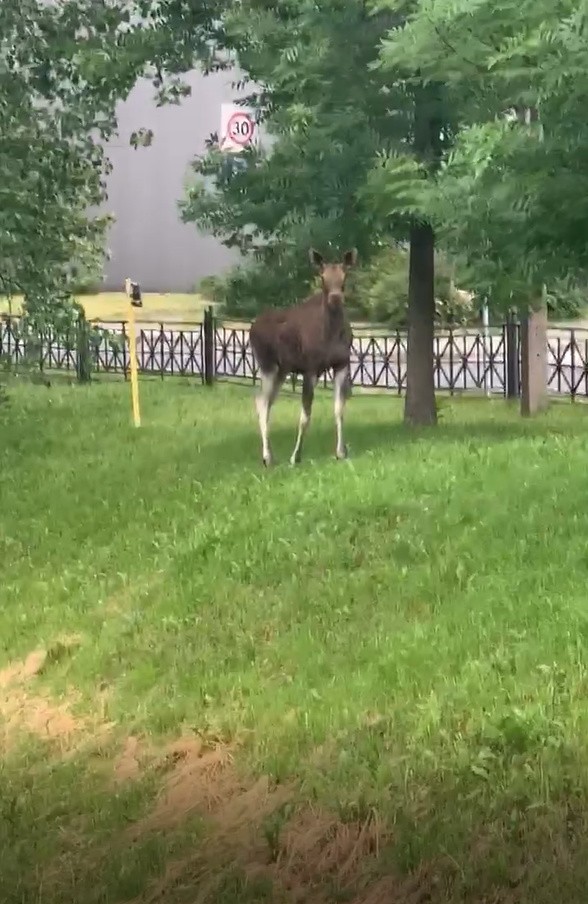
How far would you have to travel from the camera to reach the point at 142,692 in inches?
279

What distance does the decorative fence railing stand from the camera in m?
21.7

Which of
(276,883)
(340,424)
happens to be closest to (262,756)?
(276,883)

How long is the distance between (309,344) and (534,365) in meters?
7.53

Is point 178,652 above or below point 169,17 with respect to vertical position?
below

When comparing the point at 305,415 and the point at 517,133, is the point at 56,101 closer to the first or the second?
the point at 305,415

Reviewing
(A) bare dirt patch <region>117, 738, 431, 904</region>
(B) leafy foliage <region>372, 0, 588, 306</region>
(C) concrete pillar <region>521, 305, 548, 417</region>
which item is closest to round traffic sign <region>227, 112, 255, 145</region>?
(C) concrete pillar <region>521, 305, 548, 417</region>

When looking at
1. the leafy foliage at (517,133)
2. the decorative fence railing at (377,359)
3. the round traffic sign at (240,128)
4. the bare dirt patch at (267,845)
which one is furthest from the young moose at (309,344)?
the decorative fence railing at (377,359)

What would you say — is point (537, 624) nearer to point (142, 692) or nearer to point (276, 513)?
point (142, 692)

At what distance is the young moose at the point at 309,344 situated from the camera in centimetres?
1145

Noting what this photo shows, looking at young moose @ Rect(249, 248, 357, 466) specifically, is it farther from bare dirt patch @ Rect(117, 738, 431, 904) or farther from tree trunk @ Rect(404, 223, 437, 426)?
bare dirt patch @ Rect(117, 738, 431, 904)

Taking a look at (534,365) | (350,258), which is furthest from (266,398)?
(534,365)

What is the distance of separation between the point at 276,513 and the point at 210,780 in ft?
12.5

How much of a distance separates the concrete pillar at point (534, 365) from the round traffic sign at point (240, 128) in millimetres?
5155

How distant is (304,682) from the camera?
6586 millimetres
